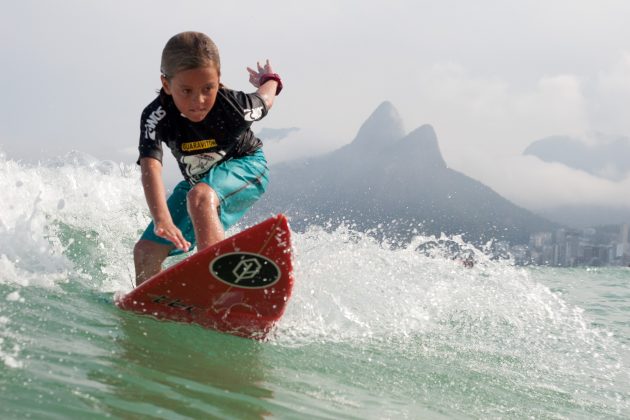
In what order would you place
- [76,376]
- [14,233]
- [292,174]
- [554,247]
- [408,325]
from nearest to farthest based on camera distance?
[76,376]
[408,325]
[14,233]
[554,247]
[292,174]

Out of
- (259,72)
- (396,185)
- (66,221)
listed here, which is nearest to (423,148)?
(396,185)

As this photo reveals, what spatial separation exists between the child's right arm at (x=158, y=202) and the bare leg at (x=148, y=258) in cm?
77

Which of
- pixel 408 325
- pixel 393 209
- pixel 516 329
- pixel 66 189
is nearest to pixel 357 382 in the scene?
pixel 408 325

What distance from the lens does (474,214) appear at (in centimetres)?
13388

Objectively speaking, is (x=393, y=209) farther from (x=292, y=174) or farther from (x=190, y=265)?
(x=190, y=265)

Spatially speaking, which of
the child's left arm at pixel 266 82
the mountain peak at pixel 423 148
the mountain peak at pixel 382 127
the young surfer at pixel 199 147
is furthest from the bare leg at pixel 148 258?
the mountain peak at pixel 382 127

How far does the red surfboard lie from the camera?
3.93 meters

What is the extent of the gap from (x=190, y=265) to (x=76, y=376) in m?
1.33

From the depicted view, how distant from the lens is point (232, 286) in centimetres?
406

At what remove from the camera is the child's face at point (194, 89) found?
13.1 ft

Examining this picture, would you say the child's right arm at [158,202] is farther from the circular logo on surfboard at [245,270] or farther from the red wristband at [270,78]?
the red wristband at [270,78]

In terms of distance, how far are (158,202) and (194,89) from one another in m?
0.76

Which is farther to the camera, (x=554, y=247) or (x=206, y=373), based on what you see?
(x=554, y=247)

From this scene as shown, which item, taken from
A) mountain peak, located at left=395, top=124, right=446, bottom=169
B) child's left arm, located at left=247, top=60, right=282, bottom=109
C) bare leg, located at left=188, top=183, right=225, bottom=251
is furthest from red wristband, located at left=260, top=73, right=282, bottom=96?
mountain peak, located at left=395, top=124, right=446, bottom=169
